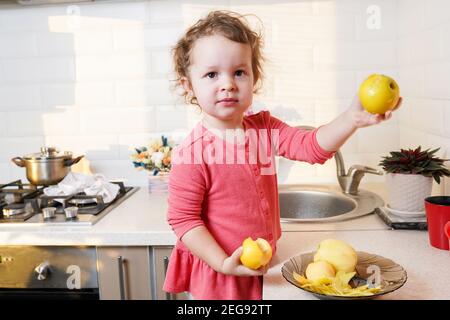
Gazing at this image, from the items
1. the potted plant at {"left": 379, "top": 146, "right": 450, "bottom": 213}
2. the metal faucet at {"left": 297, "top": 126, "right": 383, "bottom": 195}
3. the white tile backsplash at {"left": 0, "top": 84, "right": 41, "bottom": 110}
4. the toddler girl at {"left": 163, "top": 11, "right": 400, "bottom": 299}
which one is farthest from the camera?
the white tile backsplash at {"left": 0, "top": 84, "right": 41, "bottom": 110}

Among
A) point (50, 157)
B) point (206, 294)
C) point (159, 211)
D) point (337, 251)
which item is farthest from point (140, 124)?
point (337, 251)

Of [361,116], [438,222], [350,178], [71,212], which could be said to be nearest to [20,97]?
[71,212]

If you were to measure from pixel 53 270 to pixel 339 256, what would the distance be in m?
0.83

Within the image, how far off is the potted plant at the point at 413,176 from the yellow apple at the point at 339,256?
38 centimetres

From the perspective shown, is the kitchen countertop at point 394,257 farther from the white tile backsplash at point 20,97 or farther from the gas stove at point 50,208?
the white tile backsplash at point 20,97

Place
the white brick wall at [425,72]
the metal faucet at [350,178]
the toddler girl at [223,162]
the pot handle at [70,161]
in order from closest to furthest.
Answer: the toddler girl at [223,162] < the white brick wall at [425,72] < the metal faucet at [350,178] < the pot handle at [70,161]

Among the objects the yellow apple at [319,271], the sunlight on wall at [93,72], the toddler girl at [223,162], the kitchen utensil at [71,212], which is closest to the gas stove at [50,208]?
the kitchen utensil at [71,212]

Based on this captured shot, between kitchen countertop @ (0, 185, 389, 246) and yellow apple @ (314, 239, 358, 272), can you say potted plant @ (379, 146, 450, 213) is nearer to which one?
kitchen countertop @ (0, 185, 389, 246)

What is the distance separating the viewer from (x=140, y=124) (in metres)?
1.81

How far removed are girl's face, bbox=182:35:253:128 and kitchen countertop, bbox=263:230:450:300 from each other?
35 cm

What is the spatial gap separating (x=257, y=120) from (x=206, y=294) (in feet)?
1.32

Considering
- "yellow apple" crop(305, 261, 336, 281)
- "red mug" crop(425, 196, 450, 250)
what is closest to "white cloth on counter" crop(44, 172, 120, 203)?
"yellow apple" crop(305, 261, 336, 281)

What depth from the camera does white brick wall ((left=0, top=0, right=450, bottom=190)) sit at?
1689 millimetres

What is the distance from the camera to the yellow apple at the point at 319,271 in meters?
0.85
